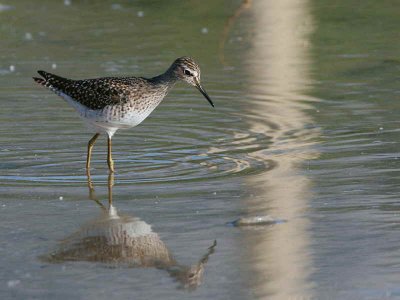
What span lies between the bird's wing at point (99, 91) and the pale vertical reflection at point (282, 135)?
1403 mm

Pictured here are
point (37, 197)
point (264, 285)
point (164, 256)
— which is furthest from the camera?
point (37, 197)

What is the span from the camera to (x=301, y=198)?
8.95 m

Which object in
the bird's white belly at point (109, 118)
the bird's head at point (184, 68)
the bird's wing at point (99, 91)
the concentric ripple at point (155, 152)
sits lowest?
the concentric ripple at point (155, 152)

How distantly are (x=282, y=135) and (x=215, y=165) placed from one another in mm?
1536

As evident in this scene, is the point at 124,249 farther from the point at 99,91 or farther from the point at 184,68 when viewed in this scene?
the point at 184,68

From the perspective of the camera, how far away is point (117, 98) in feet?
35.0

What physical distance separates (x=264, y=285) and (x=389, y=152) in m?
4.00

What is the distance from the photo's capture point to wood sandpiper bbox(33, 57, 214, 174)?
1066cm

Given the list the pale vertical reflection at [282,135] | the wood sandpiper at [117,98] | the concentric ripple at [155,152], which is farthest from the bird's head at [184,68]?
the pale vertical reflection at [282,135]

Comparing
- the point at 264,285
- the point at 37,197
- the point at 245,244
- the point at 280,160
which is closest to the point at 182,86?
the point at 280,160

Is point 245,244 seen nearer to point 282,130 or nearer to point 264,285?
point 264,285

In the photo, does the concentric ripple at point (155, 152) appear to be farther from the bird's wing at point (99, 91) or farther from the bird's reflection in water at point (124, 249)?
the bird's reflection in water at point (124, 249)

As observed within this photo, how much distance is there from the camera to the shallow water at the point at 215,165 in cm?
712

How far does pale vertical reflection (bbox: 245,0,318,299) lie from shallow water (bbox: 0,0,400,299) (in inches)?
0.9
